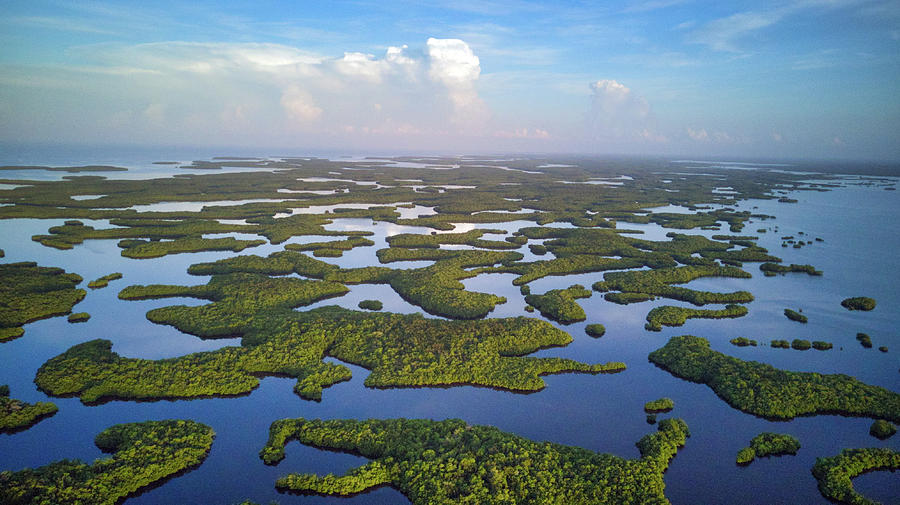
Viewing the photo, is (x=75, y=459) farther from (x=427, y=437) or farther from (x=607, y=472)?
(x=607, y=472)

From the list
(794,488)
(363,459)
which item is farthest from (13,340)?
(794,488)

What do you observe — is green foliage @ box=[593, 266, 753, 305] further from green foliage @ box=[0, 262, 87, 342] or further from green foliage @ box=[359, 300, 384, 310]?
green foliage @ box=[0, 262, 87, 342]

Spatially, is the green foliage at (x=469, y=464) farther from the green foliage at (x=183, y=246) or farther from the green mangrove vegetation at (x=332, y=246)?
the green foliage at (x=183, y=246)

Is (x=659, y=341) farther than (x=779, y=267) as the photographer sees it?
No

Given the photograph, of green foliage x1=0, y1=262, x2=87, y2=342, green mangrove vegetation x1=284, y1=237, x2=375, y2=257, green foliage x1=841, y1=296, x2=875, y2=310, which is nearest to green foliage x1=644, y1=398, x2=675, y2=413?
green foliage x1=841, y1=296, x2=875, y2=310

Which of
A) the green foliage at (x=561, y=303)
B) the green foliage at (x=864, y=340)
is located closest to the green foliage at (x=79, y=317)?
the green foliage at (x=561, y=303)
